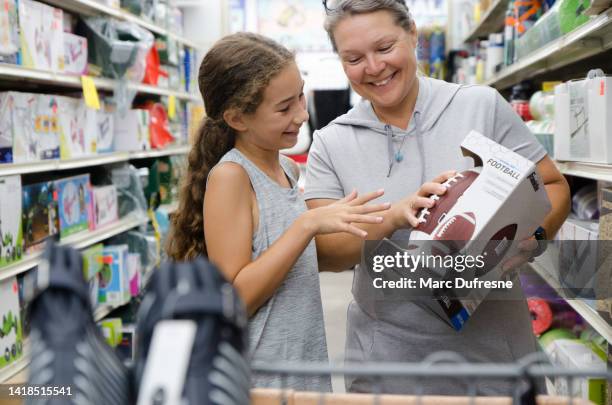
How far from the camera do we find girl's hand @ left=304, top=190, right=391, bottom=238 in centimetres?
94

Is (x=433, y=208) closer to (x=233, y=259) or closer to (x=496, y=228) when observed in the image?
(x=496, y=228)

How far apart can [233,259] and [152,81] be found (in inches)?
122

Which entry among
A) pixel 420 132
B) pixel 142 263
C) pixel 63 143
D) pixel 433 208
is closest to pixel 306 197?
pixel 420 132

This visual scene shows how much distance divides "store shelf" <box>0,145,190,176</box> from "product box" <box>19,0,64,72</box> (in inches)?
15.4

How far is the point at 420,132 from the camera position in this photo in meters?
1.31

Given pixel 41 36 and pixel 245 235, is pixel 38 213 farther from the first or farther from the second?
pixel 245 235

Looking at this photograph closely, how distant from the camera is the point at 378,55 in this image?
126 cm

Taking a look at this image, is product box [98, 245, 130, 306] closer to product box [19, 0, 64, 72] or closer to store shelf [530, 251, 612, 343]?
product box [19, 0, 64, 72]

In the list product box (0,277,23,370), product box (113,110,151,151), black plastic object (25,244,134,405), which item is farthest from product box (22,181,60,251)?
black plastic object (25,244,134,405)

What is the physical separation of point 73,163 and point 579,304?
218 cm

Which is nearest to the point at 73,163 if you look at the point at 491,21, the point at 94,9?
the point at 94,9

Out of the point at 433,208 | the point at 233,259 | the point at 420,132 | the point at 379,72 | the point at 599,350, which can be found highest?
the point at 379,72

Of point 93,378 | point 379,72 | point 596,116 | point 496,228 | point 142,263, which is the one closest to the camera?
point 93,378

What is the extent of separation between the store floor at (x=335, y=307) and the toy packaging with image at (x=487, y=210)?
2.13 m
